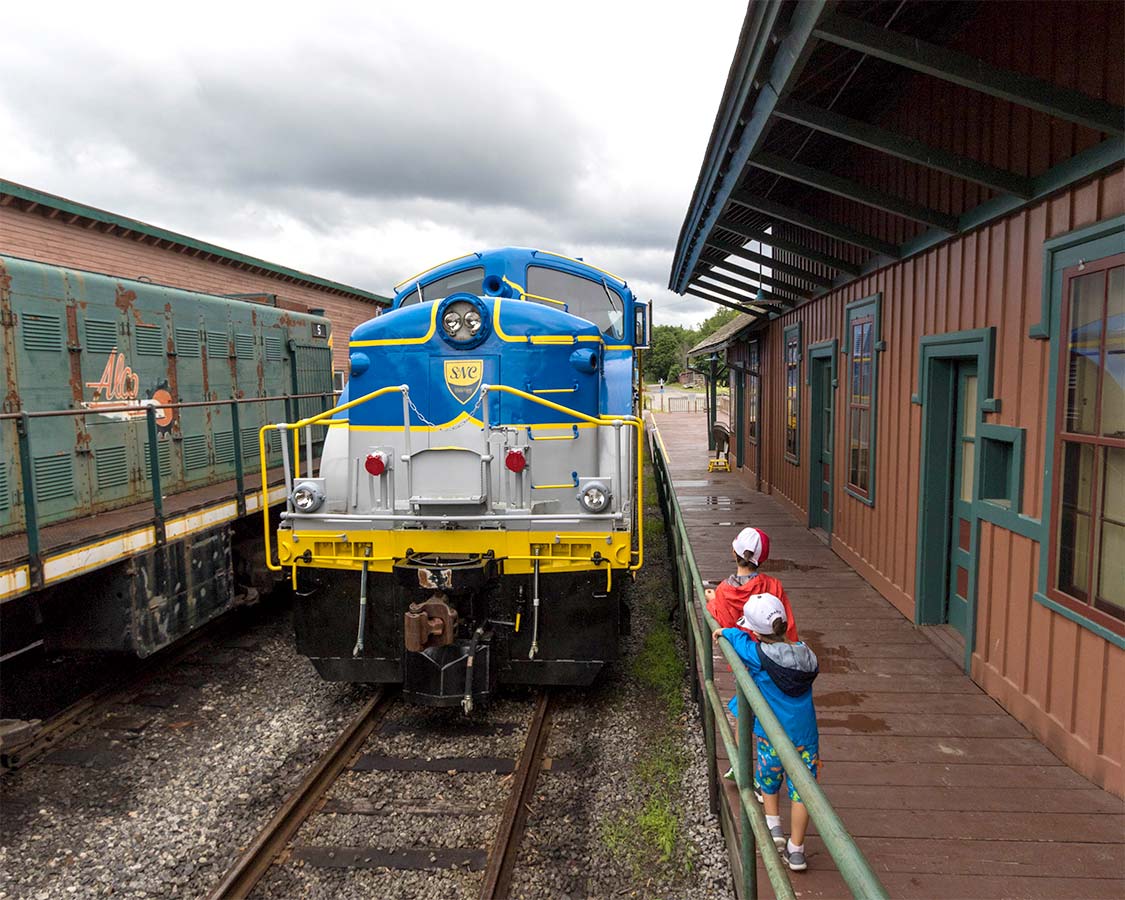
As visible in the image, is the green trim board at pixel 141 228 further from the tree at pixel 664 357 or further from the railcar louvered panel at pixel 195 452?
the tree at pixel 664 357

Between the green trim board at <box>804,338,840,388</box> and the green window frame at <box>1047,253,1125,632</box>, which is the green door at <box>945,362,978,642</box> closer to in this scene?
the green window frame at <box>1047,253,1125,632</box>

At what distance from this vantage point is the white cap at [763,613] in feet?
9.49

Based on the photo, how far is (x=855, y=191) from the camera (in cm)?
513

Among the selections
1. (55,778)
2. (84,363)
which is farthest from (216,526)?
Answer: (55,778)

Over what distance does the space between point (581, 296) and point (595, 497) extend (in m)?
2.42

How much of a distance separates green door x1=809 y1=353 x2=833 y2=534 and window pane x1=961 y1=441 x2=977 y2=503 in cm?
348

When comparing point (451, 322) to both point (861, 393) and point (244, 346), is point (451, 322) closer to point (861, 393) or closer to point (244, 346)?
point (244, 346)

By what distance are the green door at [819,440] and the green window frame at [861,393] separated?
3.85ft

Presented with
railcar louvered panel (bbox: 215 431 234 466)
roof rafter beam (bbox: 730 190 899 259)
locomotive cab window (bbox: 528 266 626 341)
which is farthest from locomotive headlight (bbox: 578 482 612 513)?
railcar louvered panel (bbox: 215 431 234 466)

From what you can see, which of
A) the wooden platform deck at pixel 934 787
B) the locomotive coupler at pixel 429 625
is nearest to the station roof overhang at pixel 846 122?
the wooden platform deck at pixel 934 787

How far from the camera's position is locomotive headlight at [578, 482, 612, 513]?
15.4 ft

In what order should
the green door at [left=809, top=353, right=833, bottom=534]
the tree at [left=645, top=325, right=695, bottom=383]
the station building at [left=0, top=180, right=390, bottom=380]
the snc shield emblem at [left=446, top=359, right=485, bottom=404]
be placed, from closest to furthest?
1. the snc shield emblem at [left=446, top=359, right=485, bottom=404]
2. the green door at [left=809, top=353, right=833, bottom=534]
3. the station building at [left=0, top=180, right=390, bottom=380]
4. the tree at [left=645, top=325, right=695, bottom=383]

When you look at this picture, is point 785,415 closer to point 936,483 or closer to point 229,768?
point 936,483

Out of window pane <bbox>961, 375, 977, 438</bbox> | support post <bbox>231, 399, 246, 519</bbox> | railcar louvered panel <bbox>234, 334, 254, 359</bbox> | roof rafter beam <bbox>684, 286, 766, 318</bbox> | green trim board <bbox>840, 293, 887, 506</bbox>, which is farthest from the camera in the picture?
roof rafter beam <bbox>684, 286, 766, 318</bbox>
